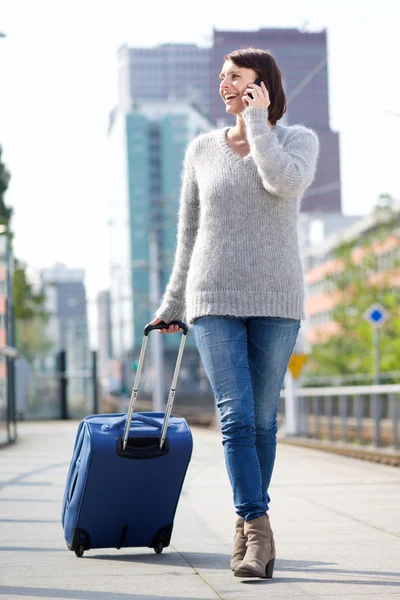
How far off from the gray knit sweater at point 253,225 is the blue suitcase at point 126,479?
15.7 inches

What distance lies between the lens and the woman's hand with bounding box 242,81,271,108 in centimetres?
497

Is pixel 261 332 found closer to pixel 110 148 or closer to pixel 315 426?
pixel 315 426

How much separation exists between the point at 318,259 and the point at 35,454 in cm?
9941

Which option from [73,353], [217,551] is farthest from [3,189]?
[217,551]

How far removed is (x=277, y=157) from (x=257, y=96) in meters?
0.29

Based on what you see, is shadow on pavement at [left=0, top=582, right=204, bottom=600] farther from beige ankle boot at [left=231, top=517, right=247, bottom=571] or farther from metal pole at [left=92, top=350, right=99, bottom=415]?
metal pole at [left=92, top=350, right=99, bottom=415]

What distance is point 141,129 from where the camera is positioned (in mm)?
142625

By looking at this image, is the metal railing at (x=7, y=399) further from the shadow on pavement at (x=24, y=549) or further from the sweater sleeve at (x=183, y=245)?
the sweater sleeve at (x=183, y=245)

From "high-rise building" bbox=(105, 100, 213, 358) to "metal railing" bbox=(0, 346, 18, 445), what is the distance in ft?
367

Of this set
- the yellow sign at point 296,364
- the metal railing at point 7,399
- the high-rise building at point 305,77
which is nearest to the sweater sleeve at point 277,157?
Answer: the metal railing at point 7,399

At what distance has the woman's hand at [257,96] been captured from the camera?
4.97 metres

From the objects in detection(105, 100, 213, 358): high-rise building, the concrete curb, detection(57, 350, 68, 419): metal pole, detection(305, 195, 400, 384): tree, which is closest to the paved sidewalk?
the concrete curb

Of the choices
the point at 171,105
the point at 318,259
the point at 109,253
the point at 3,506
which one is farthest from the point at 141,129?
the point at 3,506

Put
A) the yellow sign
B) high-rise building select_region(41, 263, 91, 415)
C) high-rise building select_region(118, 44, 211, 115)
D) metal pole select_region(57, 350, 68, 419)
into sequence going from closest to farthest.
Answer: the yellow sign → metal pole select_region(57, 350, 68, 419) → high-rise building select_region(41, 263, 91, 415) → high-rise building select_region(118, 44, 211, 115)
